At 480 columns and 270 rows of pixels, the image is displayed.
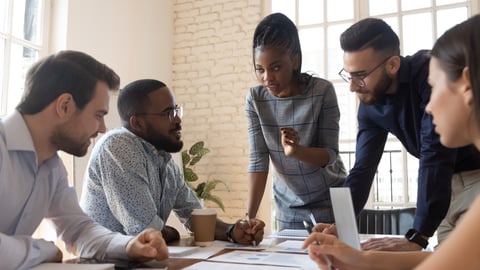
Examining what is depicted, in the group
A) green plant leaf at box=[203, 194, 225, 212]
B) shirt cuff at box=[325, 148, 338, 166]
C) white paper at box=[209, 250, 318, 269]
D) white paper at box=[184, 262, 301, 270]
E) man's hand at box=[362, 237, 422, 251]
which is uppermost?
shirt cuff at box=[325, 148, 338, 166]

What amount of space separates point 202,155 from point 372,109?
2.81 meters

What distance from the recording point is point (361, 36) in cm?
152

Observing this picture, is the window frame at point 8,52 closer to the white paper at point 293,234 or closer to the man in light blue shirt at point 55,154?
the man in light blue shirt at point 55,154

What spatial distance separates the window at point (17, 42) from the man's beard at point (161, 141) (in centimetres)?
185

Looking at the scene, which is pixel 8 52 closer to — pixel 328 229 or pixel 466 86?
pixel 328 229

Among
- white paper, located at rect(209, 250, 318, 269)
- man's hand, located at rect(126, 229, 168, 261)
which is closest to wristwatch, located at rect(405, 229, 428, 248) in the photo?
white paper, located at rect(209, 250, 318, 269)

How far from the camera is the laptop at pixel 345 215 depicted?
1008 millimetres

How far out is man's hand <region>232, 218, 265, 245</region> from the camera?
1.38m

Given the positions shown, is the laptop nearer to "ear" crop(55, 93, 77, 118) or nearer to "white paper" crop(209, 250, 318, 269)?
"white paper" crop(209, 250, 318, 269)

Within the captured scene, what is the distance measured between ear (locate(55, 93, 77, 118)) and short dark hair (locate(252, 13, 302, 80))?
30.6 inches

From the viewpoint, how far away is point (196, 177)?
13.9ft

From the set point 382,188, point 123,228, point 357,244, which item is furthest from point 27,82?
point 382,188

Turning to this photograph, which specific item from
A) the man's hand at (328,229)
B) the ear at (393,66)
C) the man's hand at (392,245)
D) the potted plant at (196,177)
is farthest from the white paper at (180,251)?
the potted plant at (196,177)

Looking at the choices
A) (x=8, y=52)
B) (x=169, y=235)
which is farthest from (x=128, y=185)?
(x=8, y=52)
